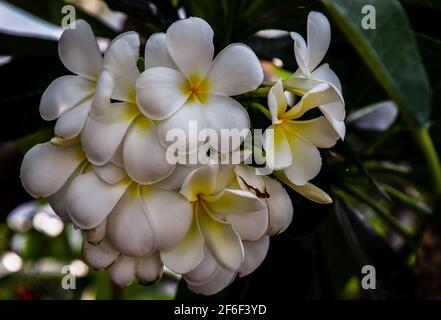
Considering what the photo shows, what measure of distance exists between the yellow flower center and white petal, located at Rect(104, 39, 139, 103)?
39 millimetres

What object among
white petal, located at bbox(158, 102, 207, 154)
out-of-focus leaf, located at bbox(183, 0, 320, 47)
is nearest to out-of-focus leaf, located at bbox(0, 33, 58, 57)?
out-of-focus leaf, located at bbox(183, 0, 320, 47)

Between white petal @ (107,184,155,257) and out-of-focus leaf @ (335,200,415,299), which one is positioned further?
out-of-focus leaf @ (335,200,415,299)

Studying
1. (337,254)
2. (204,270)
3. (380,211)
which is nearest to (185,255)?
(204,270)

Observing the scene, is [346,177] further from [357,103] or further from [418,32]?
[418,32]

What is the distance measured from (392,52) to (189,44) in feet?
0.46

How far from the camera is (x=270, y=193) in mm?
472

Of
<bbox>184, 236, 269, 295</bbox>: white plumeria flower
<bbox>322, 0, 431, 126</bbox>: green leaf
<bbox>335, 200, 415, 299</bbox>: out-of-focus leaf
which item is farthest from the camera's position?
<bbox>335, 200, 415, 299</bbox>: out-of-focus leaf

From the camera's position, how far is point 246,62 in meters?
0.45

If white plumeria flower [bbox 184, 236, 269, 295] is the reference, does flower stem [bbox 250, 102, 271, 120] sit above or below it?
above

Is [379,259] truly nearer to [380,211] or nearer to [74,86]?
[380,211]

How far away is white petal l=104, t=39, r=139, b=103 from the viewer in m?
0.44

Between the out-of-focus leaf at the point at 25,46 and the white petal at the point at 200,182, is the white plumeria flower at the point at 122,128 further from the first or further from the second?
the out-of-focus leaf at the point at 25,46

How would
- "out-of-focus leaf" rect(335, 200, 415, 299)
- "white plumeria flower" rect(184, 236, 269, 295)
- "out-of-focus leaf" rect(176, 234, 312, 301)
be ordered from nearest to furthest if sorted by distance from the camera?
"white plumeria flower" rect(184, 236, 269, 295) → "out-of-focus leaf" rect(176, 234, 312, 301) → "out-of-focus leaf" rect(335, 200, 415, 299)

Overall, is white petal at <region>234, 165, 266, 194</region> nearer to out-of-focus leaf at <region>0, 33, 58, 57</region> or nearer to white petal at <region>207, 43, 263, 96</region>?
white petal at <region>207, 43, 263, 96</region>
